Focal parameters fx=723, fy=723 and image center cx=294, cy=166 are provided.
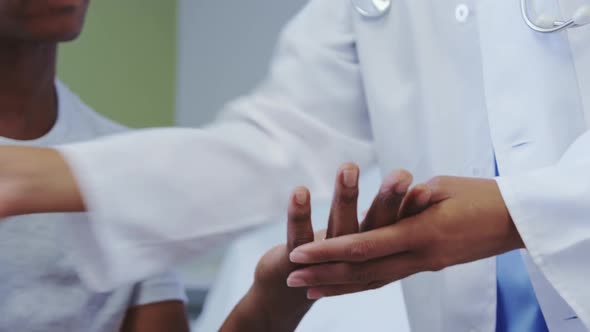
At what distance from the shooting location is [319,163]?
0.84 metres

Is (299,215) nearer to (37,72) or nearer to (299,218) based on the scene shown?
(299,218)

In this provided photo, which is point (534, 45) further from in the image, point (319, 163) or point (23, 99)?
point (23, 99)

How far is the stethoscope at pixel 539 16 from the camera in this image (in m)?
0.76

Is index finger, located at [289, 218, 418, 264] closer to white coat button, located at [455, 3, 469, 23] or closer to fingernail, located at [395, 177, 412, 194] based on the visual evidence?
fingernail, located at [395, 177, 412, 194]

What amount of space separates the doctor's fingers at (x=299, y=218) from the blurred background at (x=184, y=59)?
1.13m

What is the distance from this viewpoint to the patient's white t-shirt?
88 centimetres

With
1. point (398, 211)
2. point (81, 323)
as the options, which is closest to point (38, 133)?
point (81, 323)

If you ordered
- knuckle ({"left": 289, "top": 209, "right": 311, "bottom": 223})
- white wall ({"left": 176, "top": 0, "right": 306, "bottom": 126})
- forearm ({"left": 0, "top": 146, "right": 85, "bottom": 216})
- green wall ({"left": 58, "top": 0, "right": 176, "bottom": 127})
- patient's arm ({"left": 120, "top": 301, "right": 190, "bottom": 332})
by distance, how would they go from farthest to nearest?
white wall ({"left": 176, "top": 0, "right": 306, "bottom": 126}) < green wall ({"left": 58, "top": 0, "right": 176, "bottom": 127}) < patient's arm ({"left": 120, "top": 301, "right": 190, "bottom": 332}) < knuckle ({"left": 289, "top": 209, "right": 311, "bottom": 223}) < forearm ({"left": 0, "top": 146, "right": 85, "bottom": 216})

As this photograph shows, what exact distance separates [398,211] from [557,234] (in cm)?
15

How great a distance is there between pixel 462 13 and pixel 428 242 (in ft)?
1.08

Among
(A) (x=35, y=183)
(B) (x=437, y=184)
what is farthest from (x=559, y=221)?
(A) (x=35, y=183)

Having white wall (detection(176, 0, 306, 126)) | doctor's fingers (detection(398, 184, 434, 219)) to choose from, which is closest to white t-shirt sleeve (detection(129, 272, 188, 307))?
doctor's fingers (detection(398, 184, 434, 219))

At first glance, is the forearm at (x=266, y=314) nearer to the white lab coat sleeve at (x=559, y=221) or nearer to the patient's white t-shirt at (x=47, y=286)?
the patient's white t-shirt at (x=47, y=286)

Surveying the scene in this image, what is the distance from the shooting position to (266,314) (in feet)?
3.03
